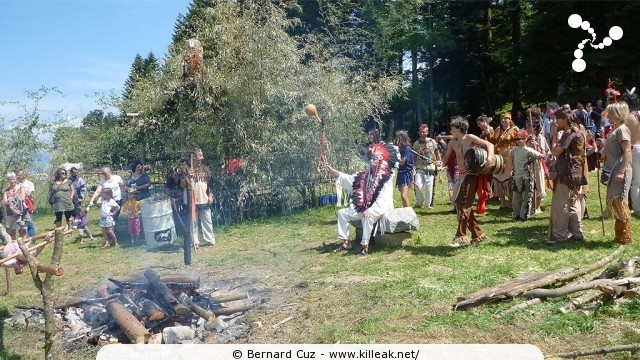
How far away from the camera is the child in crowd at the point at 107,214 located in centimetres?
1079

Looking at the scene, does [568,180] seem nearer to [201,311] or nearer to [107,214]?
[201,311]

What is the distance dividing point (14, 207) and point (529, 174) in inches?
369

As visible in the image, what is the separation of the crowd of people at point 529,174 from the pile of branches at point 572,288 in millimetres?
1545

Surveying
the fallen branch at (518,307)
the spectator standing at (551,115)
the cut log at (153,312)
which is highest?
the spectator standing at (551,115)

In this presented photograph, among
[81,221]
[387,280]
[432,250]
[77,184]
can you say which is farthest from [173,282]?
[77,184]

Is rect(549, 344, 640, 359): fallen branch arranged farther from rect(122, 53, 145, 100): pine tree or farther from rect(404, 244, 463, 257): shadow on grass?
rect(122, 53, 145, 100): pine tree

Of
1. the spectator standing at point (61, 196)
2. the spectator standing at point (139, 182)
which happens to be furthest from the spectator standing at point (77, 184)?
the spectator standing at point (139, 182)

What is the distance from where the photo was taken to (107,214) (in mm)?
A: 10820

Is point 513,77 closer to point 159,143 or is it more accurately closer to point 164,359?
point 159,143

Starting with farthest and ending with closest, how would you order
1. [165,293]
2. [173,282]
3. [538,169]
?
[538,169]
[173,282]
[165,293]

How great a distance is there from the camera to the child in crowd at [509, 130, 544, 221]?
28.5ft

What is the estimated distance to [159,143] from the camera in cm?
1214

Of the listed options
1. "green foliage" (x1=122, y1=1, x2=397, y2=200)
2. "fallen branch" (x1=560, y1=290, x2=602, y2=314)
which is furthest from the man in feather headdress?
"green foliage" (x1=122, y1=1, x2=397, y2=200)

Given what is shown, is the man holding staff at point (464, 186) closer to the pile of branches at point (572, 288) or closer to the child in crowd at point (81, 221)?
the pile of branches at point (572, 288)
